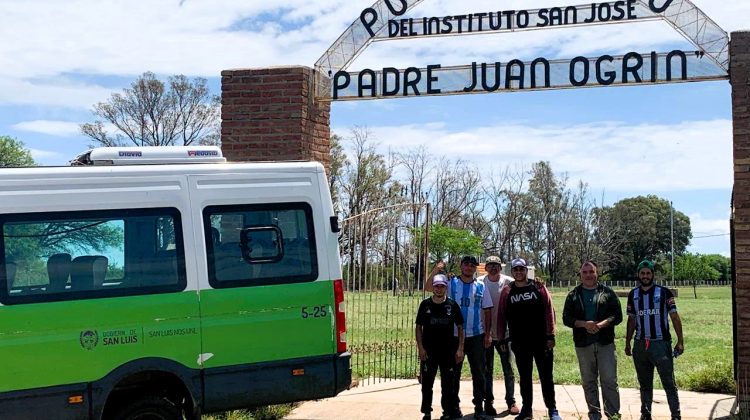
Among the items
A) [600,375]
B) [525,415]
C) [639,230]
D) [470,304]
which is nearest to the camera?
[600,375]

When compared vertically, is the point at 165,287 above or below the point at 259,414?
above

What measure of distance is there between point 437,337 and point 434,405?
1.70m

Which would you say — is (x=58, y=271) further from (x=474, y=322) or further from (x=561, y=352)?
(x=561, y=352)

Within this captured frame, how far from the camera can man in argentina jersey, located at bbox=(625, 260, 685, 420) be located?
8430 millimetres

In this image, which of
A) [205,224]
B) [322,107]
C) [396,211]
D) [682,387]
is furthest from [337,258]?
[682,387]

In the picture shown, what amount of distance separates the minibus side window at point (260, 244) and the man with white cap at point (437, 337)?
5.51 feet

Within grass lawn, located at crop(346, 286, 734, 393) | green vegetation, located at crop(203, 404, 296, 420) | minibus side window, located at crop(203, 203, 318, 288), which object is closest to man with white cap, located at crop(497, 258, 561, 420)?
grass lawn, located at crop(346, 286, 734, 393)

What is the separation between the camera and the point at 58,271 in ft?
22.1

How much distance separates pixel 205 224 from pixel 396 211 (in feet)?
16.2

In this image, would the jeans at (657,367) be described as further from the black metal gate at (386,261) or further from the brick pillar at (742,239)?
the black metal gate at (386,261)

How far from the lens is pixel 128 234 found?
6992 mm

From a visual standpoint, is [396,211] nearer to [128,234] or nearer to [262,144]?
[262,144]

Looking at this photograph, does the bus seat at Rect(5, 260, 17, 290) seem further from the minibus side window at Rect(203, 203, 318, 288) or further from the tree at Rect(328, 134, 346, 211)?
the tree at Rect(328, 134, 346, 211)

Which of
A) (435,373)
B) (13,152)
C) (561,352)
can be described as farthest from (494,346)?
(13,152)
